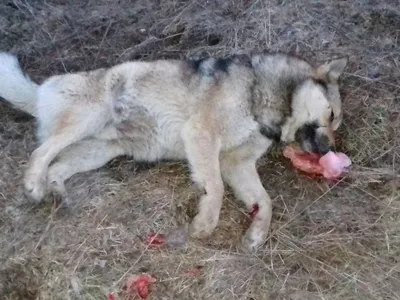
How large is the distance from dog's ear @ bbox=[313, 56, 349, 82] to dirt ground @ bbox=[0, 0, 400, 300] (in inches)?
17.8

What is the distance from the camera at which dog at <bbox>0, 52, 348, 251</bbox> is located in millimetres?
4527

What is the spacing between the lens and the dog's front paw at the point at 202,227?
Result: 4266 millimetres

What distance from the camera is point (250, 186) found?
466 centimetres

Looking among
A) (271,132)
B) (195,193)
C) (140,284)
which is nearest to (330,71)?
(271,132)

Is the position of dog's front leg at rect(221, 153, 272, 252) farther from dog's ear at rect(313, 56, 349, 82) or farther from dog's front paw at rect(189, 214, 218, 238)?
dog's ear at rect(313, 56, 349, 82)

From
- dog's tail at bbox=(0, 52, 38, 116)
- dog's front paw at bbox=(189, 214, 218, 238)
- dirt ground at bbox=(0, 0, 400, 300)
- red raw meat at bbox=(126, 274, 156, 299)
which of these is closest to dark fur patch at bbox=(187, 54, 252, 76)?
dirt ground at bbox=(0, 0, 400, 300)

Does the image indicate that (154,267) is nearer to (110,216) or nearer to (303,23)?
(110,216)

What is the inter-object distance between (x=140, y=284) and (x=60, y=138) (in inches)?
47.5

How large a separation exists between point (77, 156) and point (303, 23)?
2383 millimetres

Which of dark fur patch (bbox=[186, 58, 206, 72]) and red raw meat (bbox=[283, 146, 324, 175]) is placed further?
red raw meat (bbox=[283, 146, 324, 175])

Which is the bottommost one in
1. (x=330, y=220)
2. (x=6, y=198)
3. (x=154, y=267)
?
(x=330, y=220)

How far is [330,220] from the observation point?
4516mm

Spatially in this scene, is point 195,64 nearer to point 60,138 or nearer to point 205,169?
point 205,169

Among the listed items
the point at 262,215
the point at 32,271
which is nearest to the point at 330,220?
the point at 262,215
